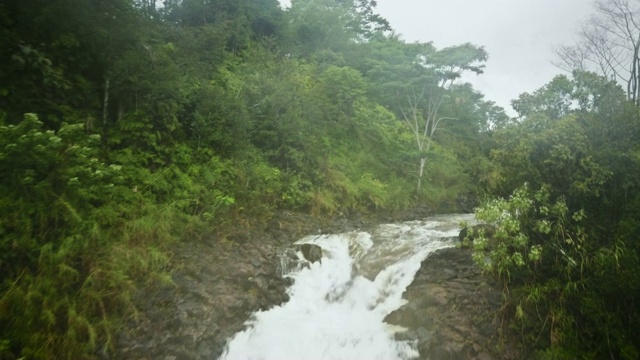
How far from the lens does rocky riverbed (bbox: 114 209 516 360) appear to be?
20.2 ft

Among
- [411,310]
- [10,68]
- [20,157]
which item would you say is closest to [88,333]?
[20,157]

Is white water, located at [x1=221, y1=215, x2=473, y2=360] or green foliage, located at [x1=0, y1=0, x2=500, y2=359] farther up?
green foliage, located at [x1=0, y1=0, x2=500, y2=359]

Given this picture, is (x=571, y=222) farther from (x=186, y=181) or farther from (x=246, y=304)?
(x=186, y=181)

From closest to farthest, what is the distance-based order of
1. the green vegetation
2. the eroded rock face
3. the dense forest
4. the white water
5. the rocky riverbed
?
the dense forest, the green vegetation, the rocky riverbed, the eroded rock face, the white water

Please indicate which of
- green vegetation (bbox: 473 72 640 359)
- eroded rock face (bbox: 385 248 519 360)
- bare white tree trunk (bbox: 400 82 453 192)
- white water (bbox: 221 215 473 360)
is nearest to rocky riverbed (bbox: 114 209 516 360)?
eroded rock face (bbox: 385 248 519 360)

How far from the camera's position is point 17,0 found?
7.03 m

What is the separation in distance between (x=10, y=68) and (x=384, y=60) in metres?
17.8

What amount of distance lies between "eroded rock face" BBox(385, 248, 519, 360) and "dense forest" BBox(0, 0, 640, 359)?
1.61ft

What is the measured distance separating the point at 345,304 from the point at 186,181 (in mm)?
5465

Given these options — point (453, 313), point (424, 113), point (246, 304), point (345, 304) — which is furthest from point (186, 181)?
point (424, 113)

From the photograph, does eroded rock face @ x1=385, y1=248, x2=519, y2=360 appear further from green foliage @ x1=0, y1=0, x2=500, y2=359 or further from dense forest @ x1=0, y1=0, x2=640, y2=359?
green foliage @ x1=0, y1=0, x2=500, y2=359

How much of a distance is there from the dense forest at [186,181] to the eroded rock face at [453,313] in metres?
0.49

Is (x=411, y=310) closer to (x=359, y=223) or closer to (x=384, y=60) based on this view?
(x=359, y=223)

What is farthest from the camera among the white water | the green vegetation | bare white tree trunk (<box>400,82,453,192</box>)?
bare white tree trunk (<box>400,82,453,192</box>)
